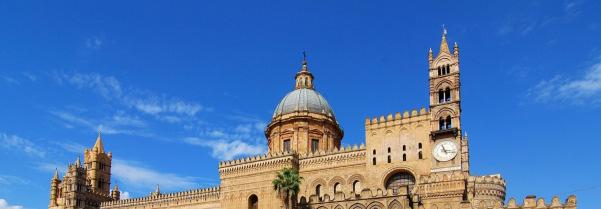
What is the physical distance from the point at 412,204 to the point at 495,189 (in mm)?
16958

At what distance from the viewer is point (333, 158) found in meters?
67.0

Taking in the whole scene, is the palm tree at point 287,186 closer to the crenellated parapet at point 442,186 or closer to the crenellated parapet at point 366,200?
the crenellated parapet at point 366,200

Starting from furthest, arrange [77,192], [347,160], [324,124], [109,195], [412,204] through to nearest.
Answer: [109,195] → [77,192] → [324,124] → [347,160] → [412,204]

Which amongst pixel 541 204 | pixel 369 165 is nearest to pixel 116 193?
pixel 369 165

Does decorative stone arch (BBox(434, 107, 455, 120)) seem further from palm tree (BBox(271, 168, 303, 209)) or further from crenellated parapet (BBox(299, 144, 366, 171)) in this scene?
palm tree (BBox(271, 168, 303, 209))

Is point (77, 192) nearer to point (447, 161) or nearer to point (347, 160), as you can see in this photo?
point (347, 160)

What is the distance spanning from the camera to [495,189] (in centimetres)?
6875

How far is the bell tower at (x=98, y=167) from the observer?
95500mm

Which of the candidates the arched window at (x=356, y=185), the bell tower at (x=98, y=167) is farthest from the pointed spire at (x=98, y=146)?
the arched window at (x=356, y=185)

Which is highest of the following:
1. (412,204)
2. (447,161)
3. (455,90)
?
(455,90)

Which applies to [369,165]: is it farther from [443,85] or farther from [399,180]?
[443,85]

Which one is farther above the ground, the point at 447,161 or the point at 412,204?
the point at 447,161

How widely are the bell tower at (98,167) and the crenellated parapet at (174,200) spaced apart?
12.0m

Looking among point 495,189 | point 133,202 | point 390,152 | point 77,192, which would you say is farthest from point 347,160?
point 77,192
